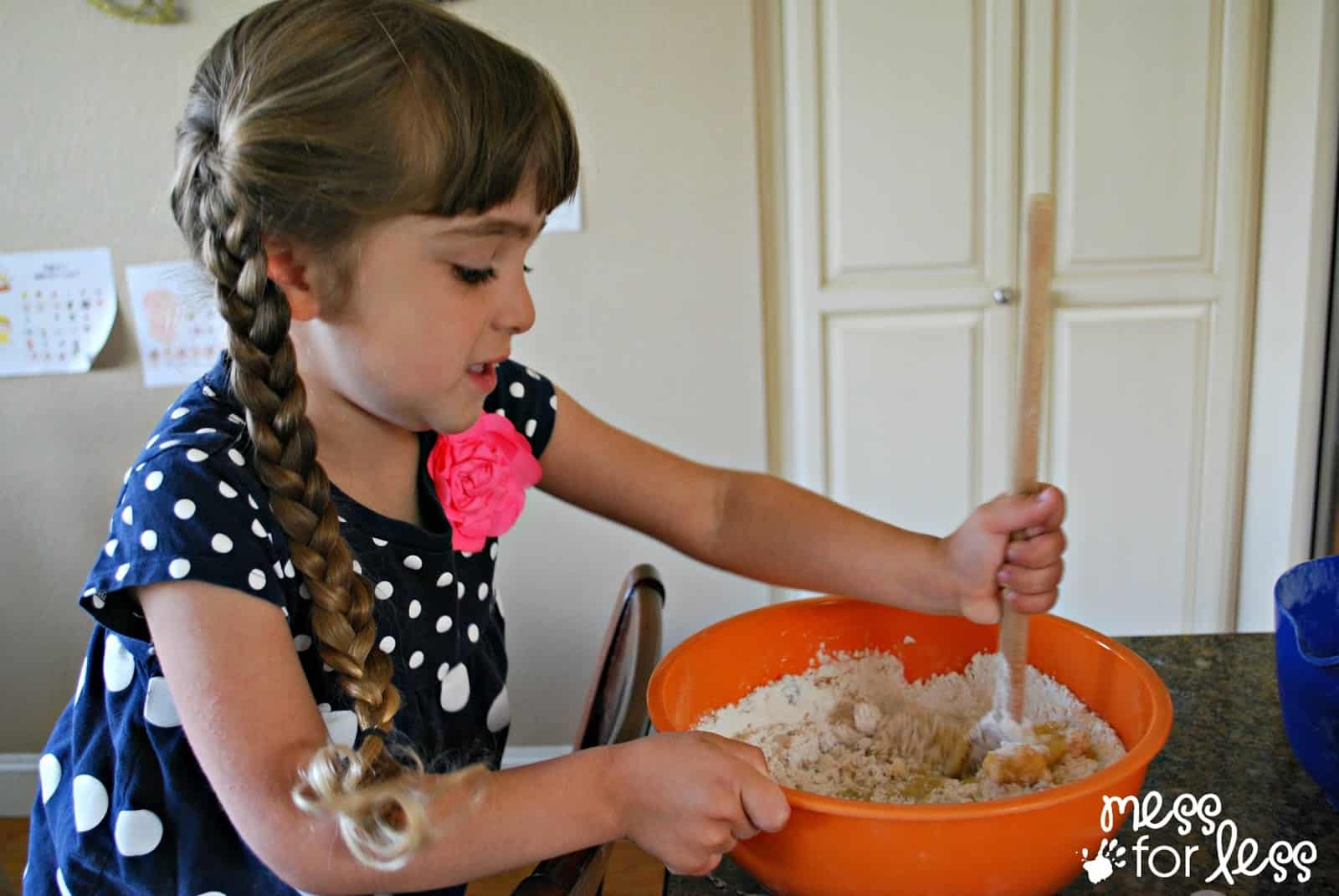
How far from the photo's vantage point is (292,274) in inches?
27.4

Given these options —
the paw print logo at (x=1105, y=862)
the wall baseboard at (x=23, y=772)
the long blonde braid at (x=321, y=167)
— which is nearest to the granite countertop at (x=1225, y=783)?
the paw print logo at (x=1105, y=862)

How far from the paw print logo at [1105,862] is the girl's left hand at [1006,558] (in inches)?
7.1

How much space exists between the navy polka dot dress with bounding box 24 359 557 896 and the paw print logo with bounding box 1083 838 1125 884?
0.51 meters

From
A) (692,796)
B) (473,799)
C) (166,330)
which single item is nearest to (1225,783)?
(692,796)

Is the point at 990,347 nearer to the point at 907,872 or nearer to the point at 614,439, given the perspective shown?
the point at 614,439

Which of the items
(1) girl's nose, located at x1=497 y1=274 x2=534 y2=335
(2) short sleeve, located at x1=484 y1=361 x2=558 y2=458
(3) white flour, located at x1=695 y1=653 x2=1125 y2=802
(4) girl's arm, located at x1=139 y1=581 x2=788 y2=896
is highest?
(1) girl's nose, located at x1=497 y1=274 x2=534 y2=335

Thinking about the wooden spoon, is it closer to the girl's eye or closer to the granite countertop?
the granite countertop

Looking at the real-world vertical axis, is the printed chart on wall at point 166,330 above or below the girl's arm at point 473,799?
above

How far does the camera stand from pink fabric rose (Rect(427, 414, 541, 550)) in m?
0.89

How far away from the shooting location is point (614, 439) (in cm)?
102

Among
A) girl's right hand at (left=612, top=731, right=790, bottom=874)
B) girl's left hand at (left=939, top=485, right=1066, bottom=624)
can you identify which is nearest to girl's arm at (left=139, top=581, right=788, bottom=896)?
girl's right hand at (left=612, top=731, right=790, bottom=874)

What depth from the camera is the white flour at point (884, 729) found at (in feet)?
2.23

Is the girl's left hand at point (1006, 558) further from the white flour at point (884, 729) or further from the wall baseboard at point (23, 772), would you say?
the wall baseboard at point (23, 772)

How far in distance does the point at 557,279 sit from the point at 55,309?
0.98 m
